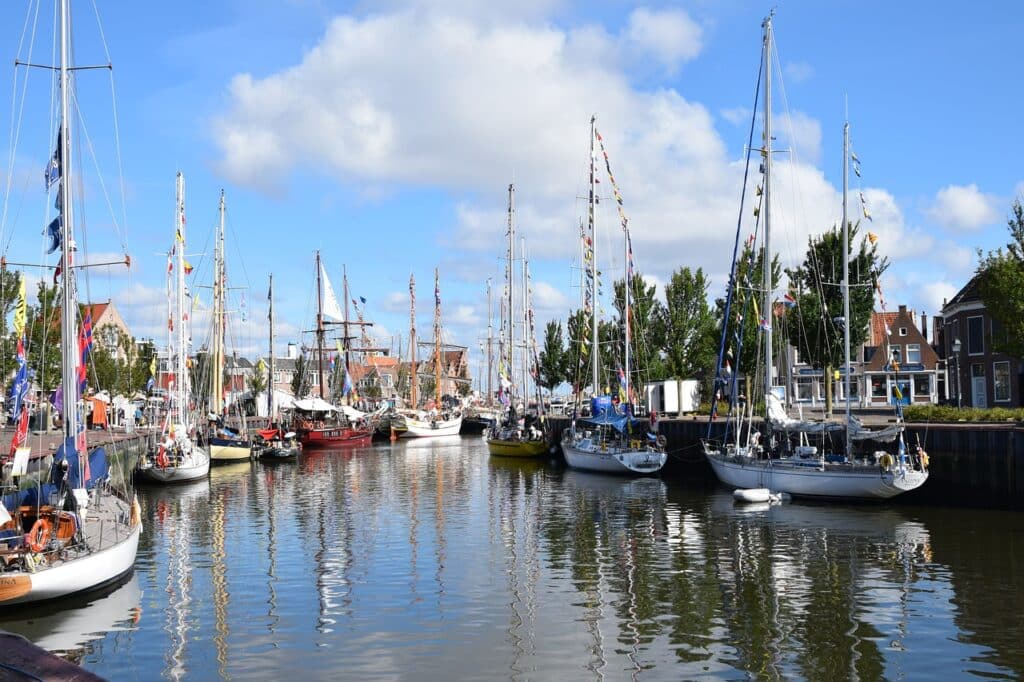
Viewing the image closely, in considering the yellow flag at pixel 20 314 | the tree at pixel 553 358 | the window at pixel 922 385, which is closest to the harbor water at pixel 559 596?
the yellow flag at pixel 20 314

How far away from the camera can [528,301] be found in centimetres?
7931

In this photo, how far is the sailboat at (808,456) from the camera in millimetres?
37469

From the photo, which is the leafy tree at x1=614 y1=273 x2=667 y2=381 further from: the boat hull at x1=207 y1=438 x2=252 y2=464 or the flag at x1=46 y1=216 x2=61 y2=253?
the flag at x1=46 y1=216 x2=61 y2=253

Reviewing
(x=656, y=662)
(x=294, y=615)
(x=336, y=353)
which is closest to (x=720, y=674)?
(x=656, y=662)

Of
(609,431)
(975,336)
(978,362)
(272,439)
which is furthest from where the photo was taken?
(272,439)

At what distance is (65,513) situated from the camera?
22.2 metres

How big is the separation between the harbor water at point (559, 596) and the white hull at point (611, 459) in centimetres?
1150

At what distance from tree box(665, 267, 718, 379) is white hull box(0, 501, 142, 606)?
211ft

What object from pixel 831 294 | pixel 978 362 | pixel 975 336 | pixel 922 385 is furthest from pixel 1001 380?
pixel 922 385

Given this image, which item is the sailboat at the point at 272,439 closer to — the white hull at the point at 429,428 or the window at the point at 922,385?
the white hull at the point at 429,428

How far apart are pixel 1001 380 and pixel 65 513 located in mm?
58528

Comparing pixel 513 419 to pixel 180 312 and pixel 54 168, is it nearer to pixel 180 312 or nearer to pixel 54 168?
pixel 180 312

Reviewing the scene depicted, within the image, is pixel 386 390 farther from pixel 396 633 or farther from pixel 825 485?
pixel 396 633

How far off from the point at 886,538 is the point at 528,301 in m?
50.9
